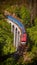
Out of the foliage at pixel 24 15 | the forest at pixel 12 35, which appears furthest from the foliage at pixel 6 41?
the foliage at pixel 24 15

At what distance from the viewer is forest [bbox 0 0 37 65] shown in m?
1.63

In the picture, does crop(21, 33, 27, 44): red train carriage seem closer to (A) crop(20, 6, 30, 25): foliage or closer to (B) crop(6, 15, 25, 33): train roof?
(B) crop(6, 15, 25, 33): train roof

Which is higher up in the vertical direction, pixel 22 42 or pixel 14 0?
→ pixel 14 0

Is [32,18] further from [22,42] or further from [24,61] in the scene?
[24,61]

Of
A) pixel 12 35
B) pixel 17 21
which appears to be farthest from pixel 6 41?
pixel 17 21

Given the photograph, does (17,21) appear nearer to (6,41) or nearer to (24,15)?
(24,15)

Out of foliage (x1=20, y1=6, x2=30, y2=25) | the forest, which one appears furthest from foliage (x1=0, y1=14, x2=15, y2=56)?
foliage (x1=20, y1=6, x2=30, y2=25)

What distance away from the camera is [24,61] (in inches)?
64.6

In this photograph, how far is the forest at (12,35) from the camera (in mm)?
1632

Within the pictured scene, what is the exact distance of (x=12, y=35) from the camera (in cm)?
171

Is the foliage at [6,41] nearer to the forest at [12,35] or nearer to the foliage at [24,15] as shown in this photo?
the forest at [12,35]

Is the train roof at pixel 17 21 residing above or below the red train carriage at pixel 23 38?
above

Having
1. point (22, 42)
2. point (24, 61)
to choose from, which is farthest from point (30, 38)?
point (24, 61)

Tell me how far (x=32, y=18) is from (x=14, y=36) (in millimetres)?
260
